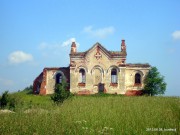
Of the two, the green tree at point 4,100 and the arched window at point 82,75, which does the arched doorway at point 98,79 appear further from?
the green tree at point 4,100

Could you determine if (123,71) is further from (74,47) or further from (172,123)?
(172,123)

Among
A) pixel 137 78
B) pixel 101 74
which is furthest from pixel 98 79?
pixel 137 78

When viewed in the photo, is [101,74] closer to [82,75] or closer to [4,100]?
[82,75]

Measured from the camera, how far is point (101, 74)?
33.2 m

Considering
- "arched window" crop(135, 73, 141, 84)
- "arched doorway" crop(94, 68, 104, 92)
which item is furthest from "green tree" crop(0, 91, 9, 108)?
"arched window" crop(135, 73, 141, 84)

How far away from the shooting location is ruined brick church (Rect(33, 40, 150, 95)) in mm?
32906

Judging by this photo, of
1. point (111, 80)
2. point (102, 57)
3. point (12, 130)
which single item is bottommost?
point (12, 130)

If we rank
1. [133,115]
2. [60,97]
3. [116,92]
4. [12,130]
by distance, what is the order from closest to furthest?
1. [12,130]
2. [133,115]
3. [60,97]
4. [116,92]

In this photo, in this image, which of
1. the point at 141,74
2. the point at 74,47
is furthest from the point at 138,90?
the point at 74,47

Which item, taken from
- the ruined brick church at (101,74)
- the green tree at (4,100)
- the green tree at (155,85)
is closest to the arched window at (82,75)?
the ruined brick church at (101,74)

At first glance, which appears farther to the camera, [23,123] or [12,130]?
[23,123]

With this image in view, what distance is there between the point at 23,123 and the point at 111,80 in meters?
25.8

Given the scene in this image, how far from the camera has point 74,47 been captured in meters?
34.7

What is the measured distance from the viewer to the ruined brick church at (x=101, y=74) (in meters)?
32.9
